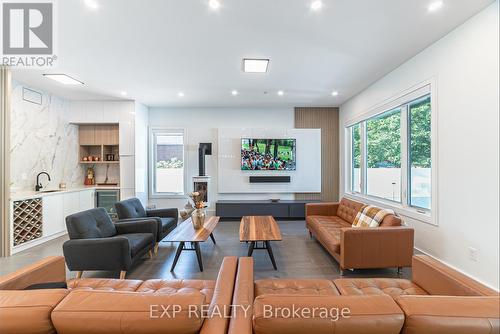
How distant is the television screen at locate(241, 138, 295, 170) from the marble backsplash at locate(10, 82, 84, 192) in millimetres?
4025

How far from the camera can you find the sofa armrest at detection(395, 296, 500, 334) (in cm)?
92

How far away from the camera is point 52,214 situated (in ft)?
13.7

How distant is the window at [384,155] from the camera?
12.7ft

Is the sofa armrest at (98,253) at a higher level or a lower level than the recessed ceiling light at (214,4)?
lower

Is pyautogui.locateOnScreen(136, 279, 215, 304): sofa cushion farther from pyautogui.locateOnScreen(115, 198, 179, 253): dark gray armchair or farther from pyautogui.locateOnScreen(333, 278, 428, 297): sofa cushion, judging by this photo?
pyautogui.locateOnScreen(115, 198, 179, 253): dark gray armchair

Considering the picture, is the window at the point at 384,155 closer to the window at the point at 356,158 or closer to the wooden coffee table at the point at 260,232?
the window at the point at 356,158

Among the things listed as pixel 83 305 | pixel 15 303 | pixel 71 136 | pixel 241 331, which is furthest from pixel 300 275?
pixel 71 136

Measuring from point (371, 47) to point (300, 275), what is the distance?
3.01 m

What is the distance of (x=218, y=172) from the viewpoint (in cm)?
595

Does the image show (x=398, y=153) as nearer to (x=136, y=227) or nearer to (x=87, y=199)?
(x=136, y=227)

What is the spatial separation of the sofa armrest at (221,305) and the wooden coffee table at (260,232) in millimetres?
1197

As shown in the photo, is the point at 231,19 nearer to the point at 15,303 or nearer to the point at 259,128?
the point at 15,303

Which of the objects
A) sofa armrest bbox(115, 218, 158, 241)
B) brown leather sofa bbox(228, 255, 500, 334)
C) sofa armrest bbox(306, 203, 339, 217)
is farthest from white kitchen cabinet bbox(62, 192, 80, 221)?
brown leather sofa bbox(228, 255, 500, 334)

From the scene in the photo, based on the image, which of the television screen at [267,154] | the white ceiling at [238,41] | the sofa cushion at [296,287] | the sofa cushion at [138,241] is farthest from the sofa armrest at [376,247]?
the television screen at [267,154]
